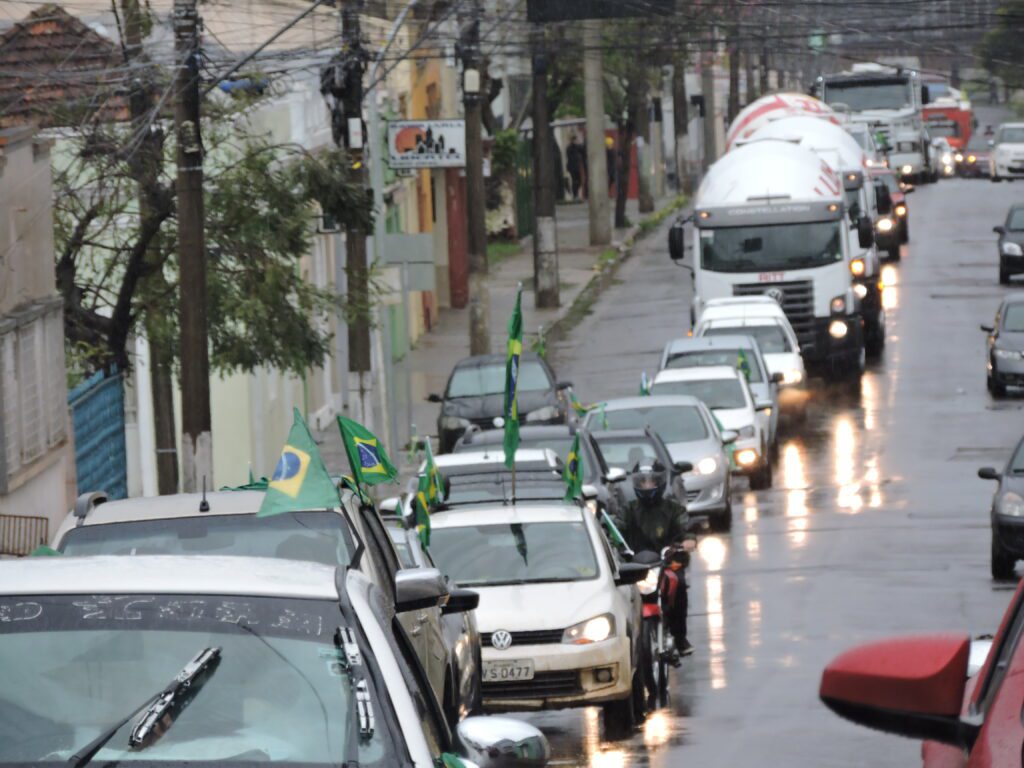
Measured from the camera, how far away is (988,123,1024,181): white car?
242 feet

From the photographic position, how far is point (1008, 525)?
20250mm

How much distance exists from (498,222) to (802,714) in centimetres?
4988

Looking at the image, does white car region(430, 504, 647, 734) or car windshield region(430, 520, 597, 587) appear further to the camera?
car windshield region(430, 520, 597, 587)

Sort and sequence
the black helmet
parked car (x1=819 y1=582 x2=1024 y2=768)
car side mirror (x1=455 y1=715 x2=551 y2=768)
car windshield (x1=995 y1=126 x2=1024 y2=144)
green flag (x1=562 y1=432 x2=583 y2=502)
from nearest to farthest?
parked car (x1=819 y1=582 x2=1024 y2=768), car side mirror (x1=455 y1=715 x2=551 y2=768), green flag (x1=562 y1=432 x2=583 y2=502), the black helmet, car windshield (x1=995 y1=126 x2=1024 y2=144)

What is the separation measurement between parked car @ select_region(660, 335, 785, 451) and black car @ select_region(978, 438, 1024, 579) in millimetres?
9697

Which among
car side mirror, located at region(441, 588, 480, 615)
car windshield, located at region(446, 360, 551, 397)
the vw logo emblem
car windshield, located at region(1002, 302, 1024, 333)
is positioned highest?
car side mirror, located at region(441, 588, 480, 615)

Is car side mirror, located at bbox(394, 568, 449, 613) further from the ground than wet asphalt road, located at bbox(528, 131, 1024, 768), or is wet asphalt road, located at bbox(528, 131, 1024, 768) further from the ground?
car side mirror, located at bbox(394, 568, 449, 613)

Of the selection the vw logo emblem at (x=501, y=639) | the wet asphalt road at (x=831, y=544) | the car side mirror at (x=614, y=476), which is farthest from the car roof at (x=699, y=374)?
the vw logo emblem at (x=501, y=639)

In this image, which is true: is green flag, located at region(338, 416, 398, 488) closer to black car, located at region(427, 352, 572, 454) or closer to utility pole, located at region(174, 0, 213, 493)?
utility pole, located at region(174, 0, 213, 493)

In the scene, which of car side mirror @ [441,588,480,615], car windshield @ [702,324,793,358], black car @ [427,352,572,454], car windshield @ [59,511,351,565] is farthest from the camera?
car windshield @ [702,324,793,358]

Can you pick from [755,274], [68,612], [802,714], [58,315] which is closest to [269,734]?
[68,612]

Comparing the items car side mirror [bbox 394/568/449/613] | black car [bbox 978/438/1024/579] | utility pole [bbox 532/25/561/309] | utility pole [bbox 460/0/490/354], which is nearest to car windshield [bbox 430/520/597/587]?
black car [bbox 978/438/1024/579]

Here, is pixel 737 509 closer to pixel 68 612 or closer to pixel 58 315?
pixel 58 315

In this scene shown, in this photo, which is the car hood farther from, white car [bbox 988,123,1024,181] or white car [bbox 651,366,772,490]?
white car [bbox 988,123,1024,181]
